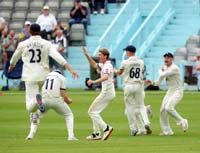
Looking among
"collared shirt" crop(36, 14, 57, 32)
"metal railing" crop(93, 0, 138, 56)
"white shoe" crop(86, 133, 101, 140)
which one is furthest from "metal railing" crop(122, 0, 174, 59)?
"white shoe" crop(86, 133, 101, 140)

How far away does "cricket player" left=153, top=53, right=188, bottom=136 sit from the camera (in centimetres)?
2395

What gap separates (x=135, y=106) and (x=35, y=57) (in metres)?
3.11

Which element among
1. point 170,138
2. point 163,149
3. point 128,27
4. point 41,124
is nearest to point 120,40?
point 128,27

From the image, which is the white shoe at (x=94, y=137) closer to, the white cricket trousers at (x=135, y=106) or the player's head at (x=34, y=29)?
the white cricket trousers at (x=135, y=106)

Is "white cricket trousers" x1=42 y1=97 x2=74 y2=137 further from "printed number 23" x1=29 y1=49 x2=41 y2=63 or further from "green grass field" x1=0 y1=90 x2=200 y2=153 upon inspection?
"printed number 23" x1=29 y1=49 x2=41 y2=63

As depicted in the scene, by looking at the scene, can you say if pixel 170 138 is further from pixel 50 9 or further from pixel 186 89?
pixel 50 9

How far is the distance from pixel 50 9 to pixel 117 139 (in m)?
21.9

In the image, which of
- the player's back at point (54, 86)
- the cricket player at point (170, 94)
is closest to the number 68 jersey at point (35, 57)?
the player's back at point (54, 86)

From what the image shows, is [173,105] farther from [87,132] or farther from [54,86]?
[54,86]

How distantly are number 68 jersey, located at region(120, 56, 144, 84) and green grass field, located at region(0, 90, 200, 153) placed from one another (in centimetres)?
125

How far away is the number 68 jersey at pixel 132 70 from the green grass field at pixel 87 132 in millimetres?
1246

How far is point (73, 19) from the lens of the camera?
42.2m

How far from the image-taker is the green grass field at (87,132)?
776 inches

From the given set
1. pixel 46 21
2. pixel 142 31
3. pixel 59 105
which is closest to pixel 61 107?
pixel 59 105
